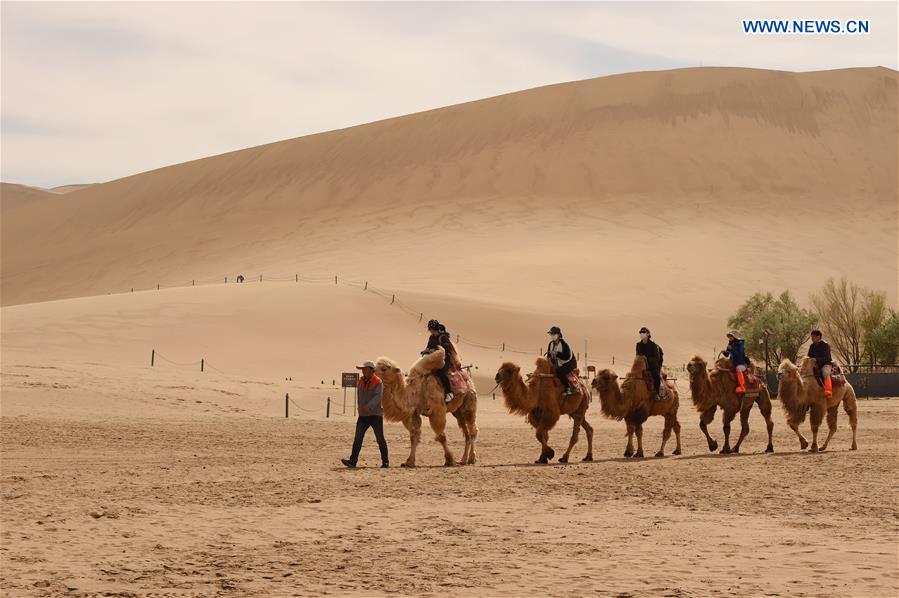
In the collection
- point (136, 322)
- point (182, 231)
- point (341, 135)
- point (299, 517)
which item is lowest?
point (299, 517)

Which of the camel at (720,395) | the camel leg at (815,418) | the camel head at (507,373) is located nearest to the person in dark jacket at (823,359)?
the camel leg at (815,418)

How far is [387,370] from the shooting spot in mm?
17078

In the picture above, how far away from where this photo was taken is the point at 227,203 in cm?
10850

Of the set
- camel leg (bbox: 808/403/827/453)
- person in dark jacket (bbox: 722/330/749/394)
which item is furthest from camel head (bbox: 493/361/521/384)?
camel leg (bbox: 808/403/827/453)

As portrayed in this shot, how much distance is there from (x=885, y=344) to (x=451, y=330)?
18.7m

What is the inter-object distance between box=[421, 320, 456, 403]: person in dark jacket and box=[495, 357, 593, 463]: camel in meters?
0.78

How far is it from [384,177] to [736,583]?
95479mm

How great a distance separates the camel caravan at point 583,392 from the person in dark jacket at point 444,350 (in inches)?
0.6

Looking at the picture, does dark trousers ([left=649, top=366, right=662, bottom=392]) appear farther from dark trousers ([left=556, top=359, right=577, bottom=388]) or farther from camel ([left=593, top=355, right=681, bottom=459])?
dark trousers ([left=556, top=359, right=577, bottom=388])

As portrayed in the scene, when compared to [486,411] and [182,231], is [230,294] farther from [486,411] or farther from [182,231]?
[182,231]

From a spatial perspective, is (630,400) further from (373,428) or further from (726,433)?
(373,428)

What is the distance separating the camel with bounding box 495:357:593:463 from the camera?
1764 centimetres

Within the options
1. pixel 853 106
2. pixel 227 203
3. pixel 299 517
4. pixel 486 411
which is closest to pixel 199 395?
pixel 486 411

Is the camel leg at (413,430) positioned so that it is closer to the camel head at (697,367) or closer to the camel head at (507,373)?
the camel head at (507,373)
